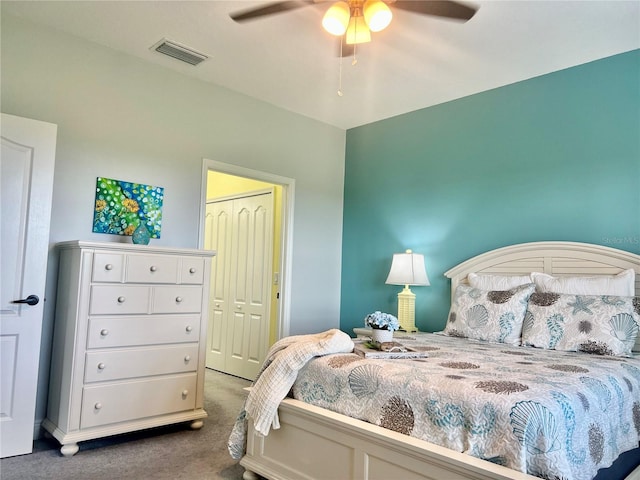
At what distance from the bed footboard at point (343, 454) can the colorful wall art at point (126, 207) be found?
1.77 metres

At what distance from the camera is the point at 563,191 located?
339 cm

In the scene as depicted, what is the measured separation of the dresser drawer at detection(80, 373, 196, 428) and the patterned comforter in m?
1.19

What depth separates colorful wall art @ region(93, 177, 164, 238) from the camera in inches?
128

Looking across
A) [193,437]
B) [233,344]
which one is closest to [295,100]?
[233,344]

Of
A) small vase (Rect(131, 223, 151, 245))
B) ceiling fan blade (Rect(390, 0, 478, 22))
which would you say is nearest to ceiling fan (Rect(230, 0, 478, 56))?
ceiling fan blade (Rect(390, 0, 478, 22))

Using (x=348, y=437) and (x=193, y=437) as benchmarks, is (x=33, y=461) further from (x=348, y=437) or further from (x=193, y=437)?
(x=348, y=437)

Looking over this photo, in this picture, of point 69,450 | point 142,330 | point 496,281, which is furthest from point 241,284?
point 496,281

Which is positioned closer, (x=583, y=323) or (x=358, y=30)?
(x=358, y=30)

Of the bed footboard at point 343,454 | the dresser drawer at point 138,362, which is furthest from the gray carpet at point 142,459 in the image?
the dresser drawer at point 138,362

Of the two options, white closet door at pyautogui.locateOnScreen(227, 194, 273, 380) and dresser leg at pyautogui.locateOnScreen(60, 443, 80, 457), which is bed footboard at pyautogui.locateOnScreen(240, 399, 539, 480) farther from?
white closet door at pyautogui.locateOnScreen(227, 194, 273, 380)

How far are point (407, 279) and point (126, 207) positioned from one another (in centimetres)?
233

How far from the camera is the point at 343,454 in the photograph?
2.00m

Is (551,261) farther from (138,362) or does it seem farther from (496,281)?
(138,362)

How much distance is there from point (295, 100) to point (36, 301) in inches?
107
